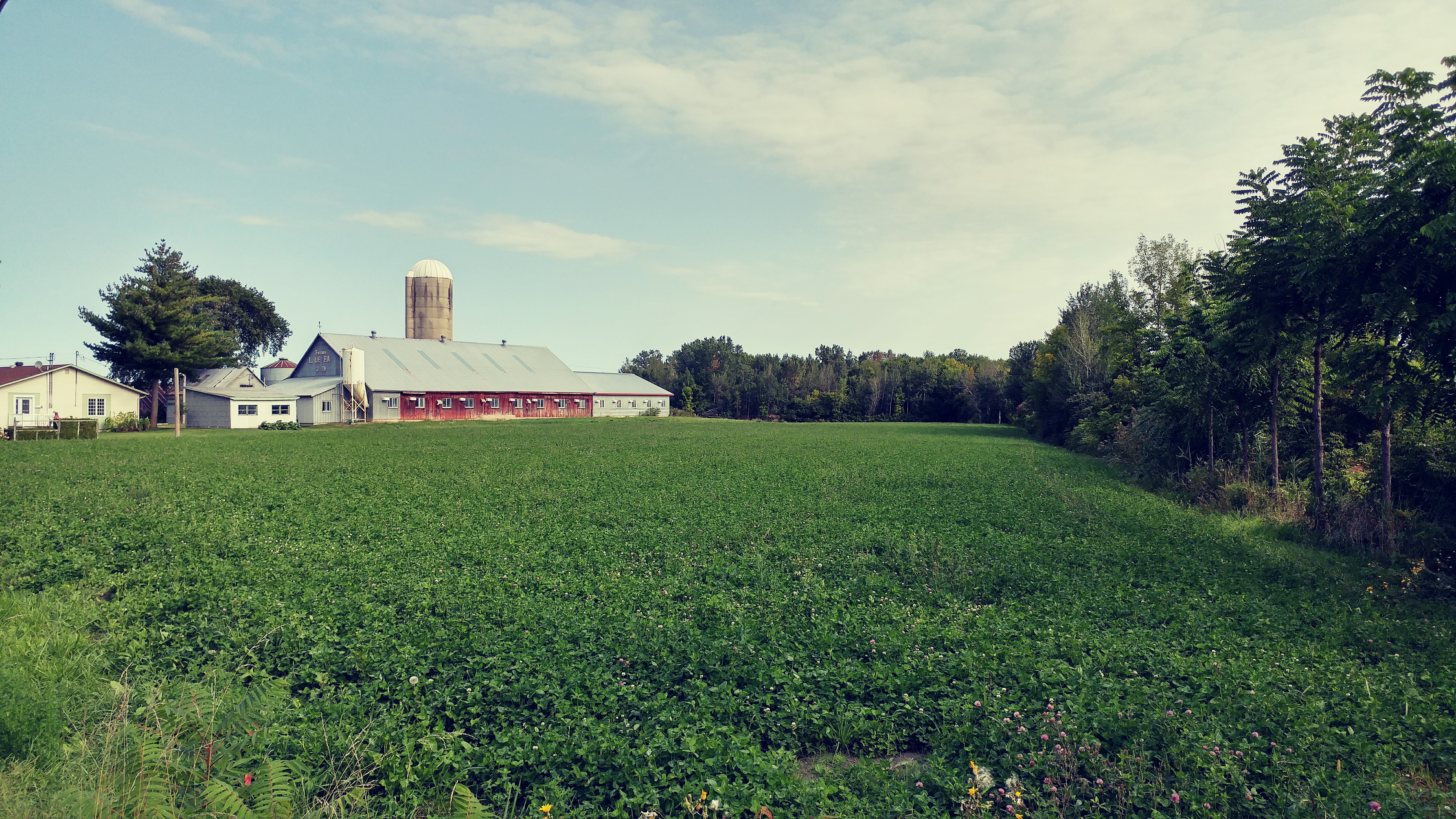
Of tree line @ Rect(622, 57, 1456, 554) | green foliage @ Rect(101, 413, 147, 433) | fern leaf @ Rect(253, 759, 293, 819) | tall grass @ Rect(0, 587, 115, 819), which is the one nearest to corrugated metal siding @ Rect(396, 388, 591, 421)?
green foliage @ Rect(101, 413, 147, 433)

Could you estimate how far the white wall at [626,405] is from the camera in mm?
80312

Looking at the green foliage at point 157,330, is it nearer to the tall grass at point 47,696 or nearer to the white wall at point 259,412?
the white wall at point 259,412

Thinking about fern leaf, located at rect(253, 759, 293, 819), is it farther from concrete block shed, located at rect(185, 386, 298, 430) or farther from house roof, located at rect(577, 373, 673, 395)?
house roof, located at rect(577, 373, 673, 395)

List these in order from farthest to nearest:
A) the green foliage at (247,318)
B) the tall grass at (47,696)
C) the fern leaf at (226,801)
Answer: the green foliage at (247,318) < the tall grass at (47,696) < the fern leaf at (226,801)

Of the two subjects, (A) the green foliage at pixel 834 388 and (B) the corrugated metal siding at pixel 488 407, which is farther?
(A) the green foliage at pixel 834 388

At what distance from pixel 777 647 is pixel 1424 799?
526 centimetres

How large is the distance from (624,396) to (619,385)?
319 cm

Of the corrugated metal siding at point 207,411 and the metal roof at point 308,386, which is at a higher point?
the metal roof at point 308,386

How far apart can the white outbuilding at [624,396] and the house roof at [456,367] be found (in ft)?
8.53

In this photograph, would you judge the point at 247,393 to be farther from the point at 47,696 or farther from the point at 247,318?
the point at 47,696

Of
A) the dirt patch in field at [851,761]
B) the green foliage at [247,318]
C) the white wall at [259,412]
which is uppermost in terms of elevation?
the green foliage at [247,318]

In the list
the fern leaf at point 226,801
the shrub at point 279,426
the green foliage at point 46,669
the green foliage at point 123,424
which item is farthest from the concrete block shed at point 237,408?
the fern leaf at point 226,801

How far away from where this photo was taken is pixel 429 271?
84.8 metres

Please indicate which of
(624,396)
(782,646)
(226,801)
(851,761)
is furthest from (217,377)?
(851,761)
